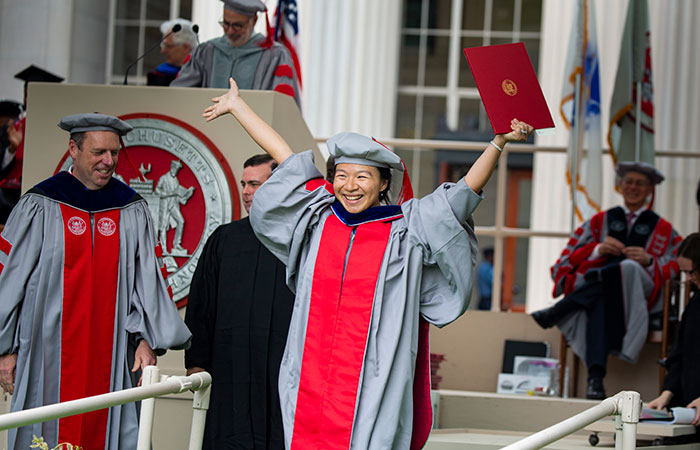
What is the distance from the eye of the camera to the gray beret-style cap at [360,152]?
10.9ft

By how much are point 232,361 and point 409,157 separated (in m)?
6.68

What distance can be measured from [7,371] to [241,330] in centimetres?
88

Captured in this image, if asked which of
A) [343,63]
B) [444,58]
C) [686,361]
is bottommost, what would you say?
[686,361]

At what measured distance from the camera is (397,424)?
3195mm

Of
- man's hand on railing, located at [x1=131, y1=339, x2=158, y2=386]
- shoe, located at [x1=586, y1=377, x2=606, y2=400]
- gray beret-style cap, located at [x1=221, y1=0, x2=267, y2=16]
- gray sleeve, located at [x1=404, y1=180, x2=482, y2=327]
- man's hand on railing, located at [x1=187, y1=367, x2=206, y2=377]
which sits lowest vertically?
shoe, located at [x1=586, y1=377, x2=606, y2=400]

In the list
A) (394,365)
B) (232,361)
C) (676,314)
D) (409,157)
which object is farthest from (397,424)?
(409,157)

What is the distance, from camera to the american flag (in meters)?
7.64

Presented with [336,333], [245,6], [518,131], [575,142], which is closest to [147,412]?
[336,333]

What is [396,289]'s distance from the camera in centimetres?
330

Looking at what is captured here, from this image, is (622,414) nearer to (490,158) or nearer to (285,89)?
(490,158)

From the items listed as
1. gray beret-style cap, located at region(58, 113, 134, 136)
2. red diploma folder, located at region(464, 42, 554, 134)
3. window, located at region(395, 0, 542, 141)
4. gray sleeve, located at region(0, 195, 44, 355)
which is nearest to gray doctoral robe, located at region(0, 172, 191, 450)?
gray sleeve, located at region(0, 195, 44, 355)

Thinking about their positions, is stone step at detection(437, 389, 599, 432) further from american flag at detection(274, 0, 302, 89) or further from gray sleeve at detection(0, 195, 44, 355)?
american flag at detection(274, 0, 302, 89)

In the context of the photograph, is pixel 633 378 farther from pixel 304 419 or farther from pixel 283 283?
pixel 304 419

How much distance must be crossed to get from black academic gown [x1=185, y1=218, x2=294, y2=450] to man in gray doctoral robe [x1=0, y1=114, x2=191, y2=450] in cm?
34
